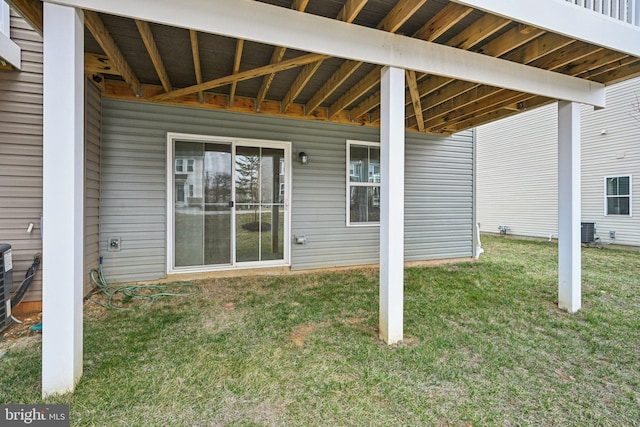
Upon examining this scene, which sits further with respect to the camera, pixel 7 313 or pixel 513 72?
pixel 513 72

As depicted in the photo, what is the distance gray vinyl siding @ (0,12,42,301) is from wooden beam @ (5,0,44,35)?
3.32ft

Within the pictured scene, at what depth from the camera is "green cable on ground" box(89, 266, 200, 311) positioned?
11.9 feet

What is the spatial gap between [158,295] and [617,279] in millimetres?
7052

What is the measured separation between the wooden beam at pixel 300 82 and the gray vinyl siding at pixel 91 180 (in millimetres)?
2483

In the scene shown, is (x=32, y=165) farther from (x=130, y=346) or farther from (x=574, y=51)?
(x=574, y=51)

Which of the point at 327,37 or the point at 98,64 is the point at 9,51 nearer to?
the point at 98,64

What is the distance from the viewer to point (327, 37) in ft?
7.81

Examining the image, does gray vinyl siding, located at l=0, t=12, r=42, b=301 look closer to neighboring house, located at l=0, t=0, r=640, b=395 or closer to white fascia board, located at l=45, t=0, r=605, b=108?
neighboring house, located at l=0, t=0, r=640, b=395

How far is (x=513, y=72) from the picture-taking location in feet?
9.89

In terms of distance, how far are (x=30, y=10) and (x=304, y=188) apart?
3.60 metres

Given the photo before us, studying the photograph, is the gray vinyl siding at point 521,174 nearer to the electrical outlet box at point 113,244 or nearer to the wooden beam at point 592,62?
the wooden beam at point 592,62

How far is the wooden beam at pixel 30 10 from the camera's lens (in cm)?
211

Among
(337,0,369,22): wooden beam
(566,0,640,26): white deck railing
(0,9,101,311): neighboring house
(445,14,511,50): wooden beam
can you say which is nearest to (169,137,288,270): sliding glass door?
(0,9,101,311): neighboring house

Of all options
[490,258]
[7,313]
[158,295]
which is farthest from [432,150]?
[7,313]
